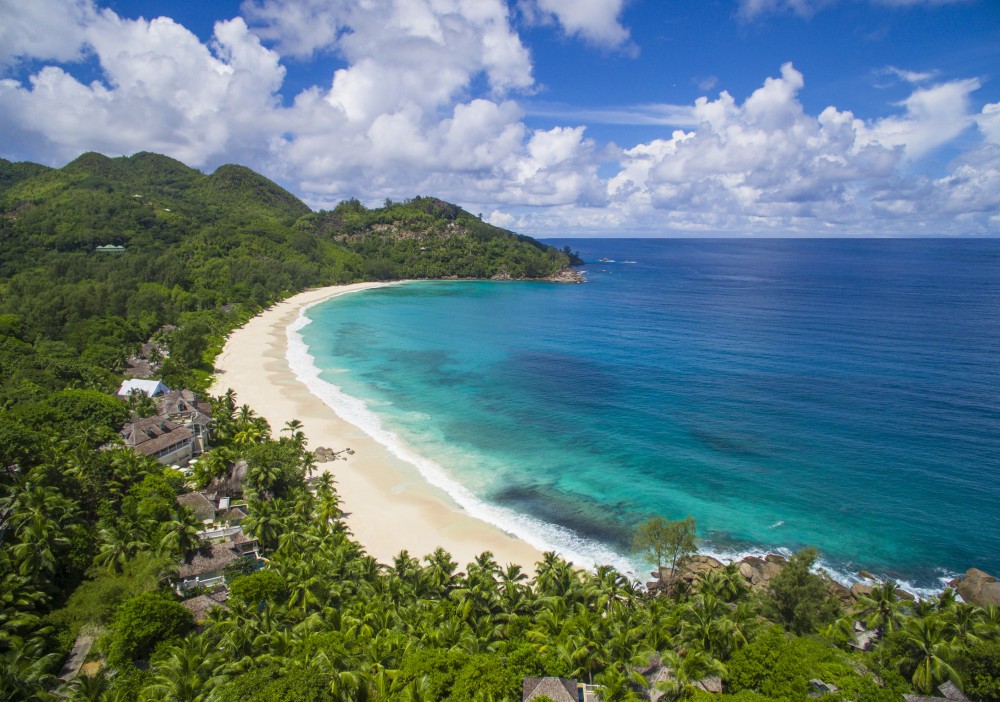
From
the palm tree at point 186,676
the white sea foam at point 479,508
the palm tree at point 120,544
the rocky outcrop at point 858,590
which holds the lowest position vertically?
the rocky outcrop at point 858,590

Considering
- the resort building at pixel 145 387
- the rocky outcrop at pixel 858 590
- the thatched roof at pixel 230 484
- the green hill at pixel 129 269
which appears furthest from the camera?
the green hill at pixel 129 269

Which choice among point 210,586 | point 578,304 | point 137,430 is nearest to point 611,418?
point 210,586

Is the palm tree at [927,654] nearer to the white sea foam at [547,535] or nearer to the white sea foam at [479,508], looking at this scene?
the white sea foam at [547,535]

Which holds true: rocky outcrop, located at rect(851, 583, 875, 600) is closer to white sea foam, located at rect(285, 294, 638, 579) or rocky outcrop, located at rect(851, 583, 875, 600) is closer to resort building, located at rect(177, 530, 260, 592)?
white sea foam, located at rect(285, 294, 638, 579)

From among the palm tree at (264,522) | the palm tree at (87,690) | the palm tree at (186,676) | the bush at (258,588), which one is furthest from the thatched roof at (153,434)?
the palm tree at (186,676)

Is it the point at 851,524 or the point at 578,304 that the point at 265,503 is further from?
the point at 578,304

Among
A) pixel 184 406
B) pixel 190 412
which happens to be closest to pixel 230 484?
pixel 190 412

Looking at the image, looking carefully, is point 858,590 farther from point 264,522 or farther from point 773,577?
point 264,522
